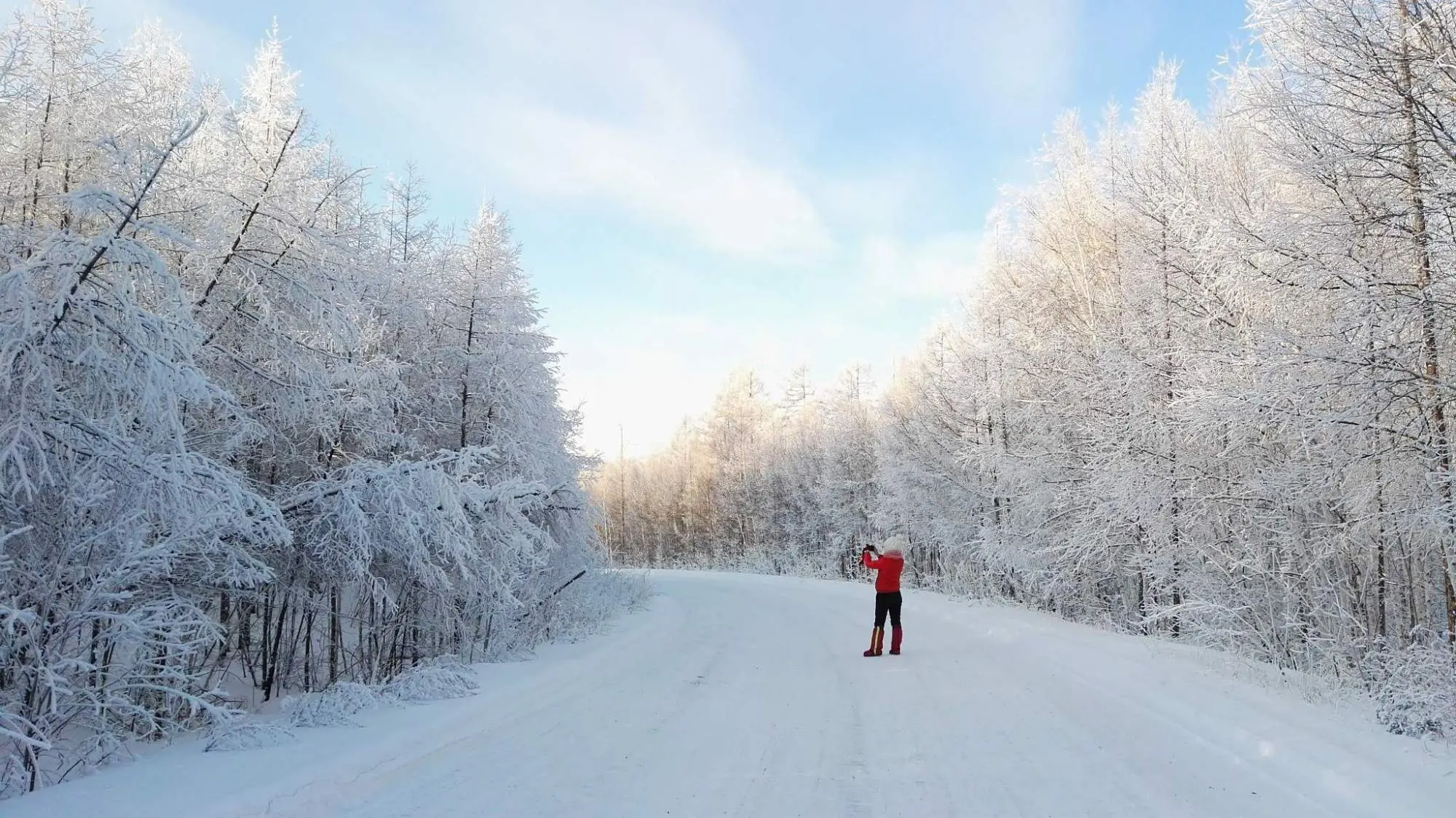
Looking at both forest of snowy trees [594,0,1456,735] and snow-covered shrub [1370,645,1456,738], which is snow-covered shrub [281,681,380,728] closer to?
snow-covered shrub [1370,645,1456,738]

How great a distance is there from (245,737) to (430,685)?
6.56ft

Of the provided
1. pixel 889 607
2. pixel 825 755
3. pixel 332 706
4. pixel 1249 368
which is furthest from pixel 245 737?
pixel 1249 368

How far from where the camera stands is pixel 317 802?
4.51 meters

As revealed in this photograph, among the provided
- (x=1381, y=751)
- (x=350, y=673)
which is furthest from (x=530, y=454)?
(x=1381, y=751)

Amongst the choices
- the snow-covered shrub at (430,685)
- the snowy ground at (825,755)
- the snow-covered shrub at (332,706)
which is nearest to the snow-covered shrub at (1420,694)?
the snowy ground at (825,755)

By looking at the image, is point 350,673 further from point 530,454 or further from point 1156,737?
point 1156,737

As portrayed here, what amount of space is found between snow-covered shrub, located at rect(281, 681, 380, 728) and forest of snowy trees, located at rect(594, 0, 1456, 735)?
8.36 m

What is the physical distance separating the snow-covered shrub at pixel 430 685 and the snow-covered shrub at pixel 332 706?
22 centimetres

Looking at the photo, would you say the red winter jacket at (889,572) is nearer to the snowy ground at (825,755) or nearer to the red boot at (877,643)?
the red boot at (877,643)

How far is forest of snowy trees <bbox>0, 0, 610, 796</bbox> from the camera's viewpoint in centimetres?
458

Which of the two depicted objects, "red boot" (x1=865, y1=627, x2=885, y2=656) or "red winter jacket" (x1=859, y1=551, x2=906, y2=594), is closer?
"red boot" (x1=865, y1=627, x2=885, y2=656)

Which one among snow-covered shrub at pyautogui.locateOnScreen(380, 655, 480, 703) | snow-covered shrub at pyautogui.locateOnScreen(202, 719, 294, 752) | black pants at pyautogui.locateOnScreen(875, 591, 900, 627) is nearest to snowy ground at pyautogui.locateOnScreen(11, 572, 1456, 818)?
snow-covered shrub at pyautogui.locateOnScreen(202, 719, 294, 752)

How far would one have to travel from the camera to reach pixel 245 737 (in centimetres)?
561

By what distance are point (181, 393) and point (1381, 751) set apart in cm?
818
